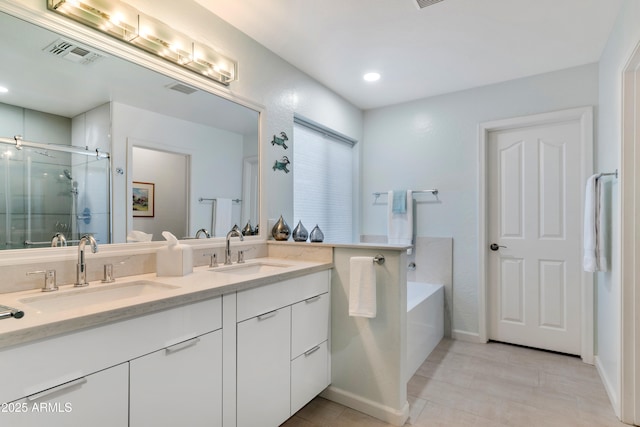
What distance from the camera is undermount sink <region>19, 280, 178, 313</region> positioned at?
4.09ft

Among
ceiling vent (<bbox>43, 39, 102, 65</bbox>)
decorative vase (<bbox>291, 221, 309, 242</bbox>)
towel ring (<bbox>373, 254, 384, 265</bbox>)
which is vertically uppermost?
ceiling vent (<bbox>43, 39, 102, 65</bbox>)

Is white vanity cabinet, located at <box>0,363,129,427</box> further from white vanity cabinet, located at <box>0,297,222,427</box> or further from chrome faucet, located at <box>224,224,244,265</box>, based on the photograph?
chrome faucet, located at <box>224,224,244,265</box>

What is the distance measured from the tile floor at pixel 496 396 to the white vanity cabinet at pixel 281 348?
26 cm

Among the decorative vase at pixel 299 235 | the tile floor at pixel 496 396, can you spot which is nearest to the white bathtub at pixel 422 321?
the tile floor at pixel 496 396

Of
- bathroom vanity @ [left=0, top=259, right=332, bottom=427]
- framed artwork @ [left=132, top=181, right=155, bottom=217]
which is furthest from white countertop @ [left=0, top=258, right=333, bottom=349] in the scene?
framed artwork @ [left=132, top=181, right=155, bottom=217]

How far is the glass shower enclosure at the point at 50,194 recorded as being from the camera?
1.32 m

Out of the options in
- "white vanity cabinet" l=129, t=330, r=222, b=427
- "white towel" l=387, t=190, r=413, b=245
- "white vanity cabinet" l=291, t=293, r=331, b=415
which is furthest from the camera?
"white towel" l=387, t=190, r=413, b=245

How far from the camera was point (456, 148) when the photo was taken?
3.30m

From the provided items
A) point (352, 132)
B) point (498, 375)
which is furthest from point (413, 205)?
point (498, 375)

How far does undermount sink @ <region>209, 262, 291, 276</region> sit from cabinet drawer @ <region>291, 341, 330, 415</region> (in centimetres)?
54

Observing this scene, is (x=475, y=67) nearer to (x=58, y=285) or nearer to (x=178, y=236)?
(x=178, y=236)

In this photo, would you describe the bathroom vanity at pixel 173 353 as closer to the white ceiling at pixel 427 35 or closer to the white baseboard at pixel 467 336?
the white ceiling at pixel 427 35

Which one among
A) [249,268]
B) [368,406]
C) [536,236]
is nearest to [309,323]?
[249,268]

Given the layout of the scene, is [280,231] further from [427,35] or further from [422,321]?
[427,35]
